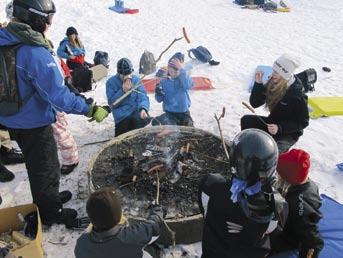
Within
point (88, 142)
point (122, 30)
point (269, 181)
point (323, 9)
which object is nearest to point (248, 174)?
point (269, 181)

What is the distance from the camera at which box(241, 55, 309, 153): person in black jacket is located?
4371 millimetres

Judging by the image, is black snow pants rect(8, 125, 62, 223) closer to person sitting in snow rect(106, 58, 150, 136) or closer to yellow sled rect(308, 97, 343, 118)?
person sitting in snow rect(106, 58, 150, 136)

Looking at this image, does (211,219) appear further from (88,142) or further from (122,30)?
(122,30)

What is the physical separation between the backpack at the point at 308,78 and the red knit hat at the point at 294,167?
4.20 metres

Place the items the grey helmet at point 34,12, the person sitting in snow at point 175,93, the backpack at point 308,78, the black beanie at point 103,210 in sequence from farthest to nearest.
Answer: the backpack at point 308,78 < the person sitting in snow at point 175,93 < the grey helmet at point 34,12 < the black beanie at point 103,210

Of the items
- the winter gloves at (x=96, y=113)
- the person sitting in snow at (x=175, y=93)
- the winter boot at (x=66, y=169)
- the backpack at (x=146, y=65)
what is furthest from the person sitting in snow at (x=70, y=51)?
the winter gloves at (x=96, y=113)

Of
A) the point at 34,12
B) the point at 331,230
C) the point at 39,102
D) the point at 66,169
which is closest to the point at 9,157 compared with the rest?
the point at 66,169

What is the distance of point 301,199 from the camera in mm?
2824

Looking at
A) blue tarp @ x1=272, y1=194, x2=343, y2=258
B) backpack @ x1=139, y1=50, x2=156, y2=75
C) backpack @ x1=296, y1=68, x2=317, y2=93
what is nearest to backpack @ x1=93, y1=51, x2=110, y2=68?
backpack @ x1=139, y1=50, x2=156, y2=75

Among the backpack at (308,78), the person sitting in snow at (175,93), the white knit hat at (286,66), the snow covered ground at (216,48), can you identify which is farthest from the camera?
the backpack at (308,78)

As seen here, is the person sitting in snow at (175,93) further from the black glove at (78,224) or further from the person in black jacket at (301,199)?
the person in black jacket at (301,199)

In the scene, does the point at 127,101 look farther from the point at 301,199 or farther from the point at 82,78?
the point at 301,199

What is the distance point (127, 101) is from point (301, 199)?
312 cm

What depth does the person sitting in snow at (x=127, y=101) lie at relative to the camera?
5.17 meters
